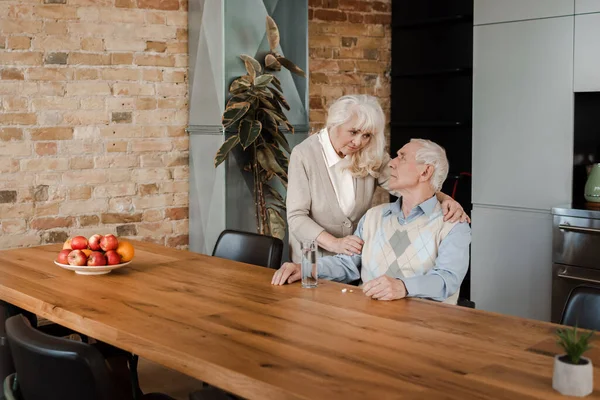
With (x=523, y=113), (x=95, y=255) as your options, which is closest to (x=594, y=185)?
(x=523, y=113)

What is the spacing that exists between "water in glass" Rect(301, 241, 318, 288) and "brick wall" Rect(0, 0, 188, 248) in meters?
2.26

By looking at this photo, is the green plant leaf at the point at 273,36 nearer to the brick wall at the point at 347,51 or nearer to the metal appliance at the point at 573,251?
the brick wall at the point at 347,51

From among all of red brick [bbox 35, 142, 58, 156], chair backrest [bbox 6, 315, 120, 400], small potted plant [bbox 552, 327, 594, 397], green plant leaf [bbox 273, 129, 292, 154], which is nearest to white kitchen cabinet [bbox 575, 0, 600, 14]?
green plant leaf [bbox 273, 129, 292, 154]

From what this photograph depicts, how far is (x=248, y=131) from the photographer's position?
464 centimetres

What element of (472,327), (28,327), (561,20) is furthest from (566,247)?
(28,327)

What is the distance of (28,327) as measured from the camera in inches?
83.0

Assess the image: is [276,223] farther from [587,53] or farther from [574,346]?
[574,346]

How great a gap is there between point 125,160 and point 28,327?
9.29 ft

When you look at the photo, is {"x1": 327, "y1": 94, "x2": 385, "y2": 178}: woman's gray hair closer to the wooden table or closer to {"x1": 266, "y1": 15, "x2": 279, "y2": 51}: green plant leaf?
the wooden table

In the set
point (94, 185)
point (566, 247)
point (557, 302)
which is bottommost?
point (557, 302)

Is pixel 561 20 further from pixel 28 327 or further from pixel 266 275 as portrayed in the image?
pixel 28 327

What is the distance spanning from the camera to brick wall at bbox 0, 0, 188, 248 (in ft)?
14.6

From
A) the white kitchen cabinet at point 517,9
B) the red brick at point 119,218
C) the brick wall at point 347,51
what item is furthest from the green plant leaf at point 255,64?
the white kitchen cabinet at point 517,9

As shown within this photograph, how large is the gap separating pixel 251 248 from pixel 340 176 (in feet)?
1.64
